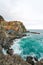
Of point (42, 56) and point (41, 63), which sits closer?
point (41, 63)

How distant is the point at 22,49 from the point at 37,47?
397cm

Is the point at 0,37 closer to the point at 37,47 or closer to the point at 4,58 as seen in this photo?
the point at 37,47

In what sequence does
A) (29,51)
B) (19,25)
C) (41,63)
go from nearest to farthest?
(41,63)
(29,51)
(19,25)

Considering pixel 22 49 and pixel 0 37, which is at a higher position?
pixel 0 37

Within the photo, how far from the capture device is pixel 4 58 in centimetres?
2352

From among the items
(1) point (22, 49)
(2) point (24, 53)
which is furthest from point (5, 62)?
(1) point (22, 49)

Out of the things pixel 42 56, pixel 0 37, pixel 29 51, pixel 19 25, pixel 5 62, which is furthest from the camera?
pixel 19 25

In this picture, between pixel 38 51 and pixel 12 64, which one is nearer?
pixel 12 64

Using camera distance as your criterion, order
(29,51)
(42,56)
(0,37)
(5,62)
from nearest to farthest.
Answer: (5,62) → (42,56) → (29,51) → (0,37)

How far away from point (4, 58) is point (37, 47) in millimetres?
19122

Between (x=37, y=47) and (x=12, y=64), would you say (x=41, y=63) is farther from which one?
(x=37, y=47)

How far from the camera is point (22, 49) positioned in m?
39.8

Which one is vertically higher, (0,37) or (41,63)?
(0,37)

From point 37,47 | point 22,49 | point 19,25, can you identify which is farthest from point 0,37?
point 19,25
